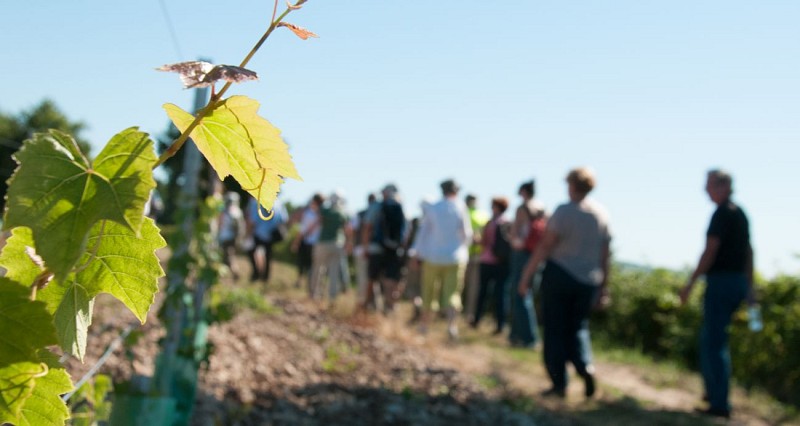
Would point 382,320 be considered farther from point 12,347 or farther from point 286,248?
point 286,248

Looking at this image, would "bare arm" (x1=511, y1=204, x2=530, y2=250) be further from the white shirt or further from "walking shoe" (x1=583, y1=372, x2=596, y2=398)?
"walking shoe" (x1=583, y1=372, x2=596, y2=398)

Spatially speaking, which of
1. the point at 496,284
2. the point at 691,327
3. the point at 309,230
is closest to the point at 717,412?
the point at 691,327

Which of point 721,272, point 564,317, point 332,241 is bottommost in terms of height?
point 564,317

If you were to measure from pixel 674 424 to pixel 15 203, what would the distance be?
21.4 ft

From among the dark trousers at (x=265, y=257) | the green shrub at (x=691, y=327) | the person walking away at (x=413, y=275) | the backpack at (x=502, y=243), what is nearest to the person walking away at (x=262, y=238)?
the dark trousers at (x=265, y=257)

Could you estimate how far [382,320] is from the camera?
10.8 metres

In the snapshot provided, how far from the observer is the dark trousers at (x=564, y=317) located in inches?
264

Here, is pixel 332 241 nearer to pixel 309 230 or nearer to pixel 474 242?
pixel 309 230

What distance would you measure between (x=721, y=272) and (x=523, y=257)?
12.2ft

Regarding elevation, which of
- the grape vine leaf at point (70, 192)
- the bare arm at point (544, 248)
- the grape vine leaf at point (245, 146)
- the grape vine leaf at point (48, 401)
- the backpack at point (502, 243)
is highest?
the backpack at point (502, 243)

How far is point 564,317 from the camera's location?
6.86 m

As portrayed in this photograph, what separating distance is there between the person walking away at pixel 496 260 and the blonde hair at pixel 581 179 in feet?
15.0

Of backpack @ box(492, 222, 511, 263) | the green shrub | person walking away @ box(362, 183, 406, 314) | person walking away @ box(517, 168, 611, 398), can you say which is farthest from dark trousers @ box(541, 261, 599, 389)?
A: person walking away @ box(362, 183, 406, 314)

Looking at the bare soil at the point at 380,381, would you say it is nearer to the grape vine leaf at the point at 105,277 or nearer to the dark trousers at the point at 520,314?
the dark trousers at the point at 520,314
